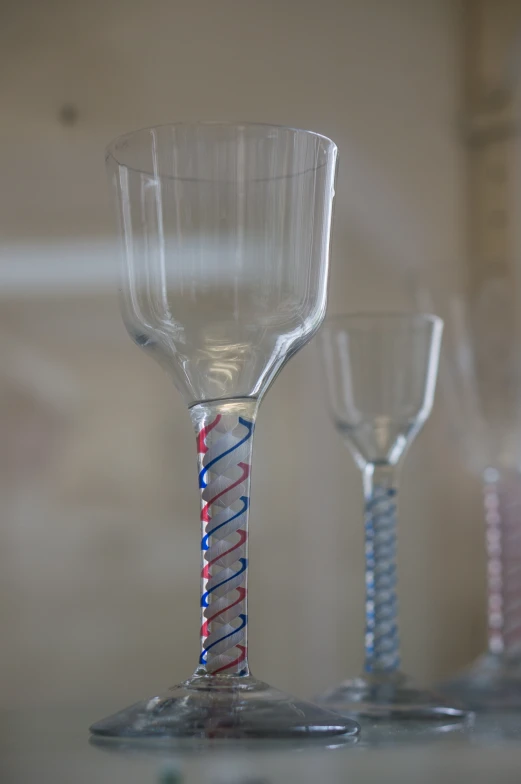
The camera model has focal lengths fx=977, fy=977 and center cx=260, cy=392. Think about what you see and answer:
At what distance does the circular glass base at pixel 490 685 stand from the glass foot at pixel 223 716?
27 centimetres

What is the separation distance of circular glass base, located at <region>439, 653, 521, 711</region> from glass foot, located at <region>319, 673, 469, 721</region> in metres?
0.10

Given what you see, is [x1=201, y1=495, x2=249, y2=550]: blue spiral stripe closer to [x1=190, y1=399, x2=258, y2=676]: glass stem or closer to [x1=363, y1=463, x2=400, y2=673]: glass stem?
[x1=190, y1=399, x2=258, y2=676]: glass stem

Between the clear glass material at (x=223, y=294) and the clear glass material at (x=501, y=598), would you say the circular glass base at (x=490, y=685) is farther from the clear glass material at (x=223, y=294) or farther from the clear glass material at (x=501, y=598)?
the clear glass material at (x=223, y=294)

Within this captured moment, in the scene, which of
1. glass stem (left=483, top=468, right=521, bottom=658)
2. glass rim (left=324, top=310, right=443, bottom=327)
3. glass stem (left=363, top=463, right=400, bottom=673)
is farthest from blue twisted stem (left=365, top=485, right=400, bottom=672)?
glass stem (left=483, top=468, right=521, bottom=658)

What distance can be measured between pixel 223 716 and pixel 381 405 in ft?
0.96

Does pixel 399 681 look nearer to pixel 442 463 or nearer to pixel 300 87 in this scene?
pixel 442 463

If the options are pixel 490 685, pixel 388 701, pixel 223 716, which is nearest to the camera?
pixel 223 716

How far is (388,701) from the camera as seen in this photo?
1.89ft

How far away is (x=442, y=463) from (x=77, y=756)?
2.52 ft

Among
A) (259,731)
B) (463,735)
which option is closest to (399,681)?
(463,735)

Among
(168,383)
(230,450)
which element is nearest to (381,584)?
(230,450)

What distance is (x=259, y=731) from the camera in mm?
404

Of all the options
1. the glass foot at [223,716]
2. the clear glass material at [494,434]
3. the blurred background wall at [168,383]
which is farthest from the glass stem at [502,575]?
the glass foot at [223,716]

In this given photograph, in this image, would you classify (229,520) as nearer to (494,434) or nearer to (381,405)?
(381,405)
